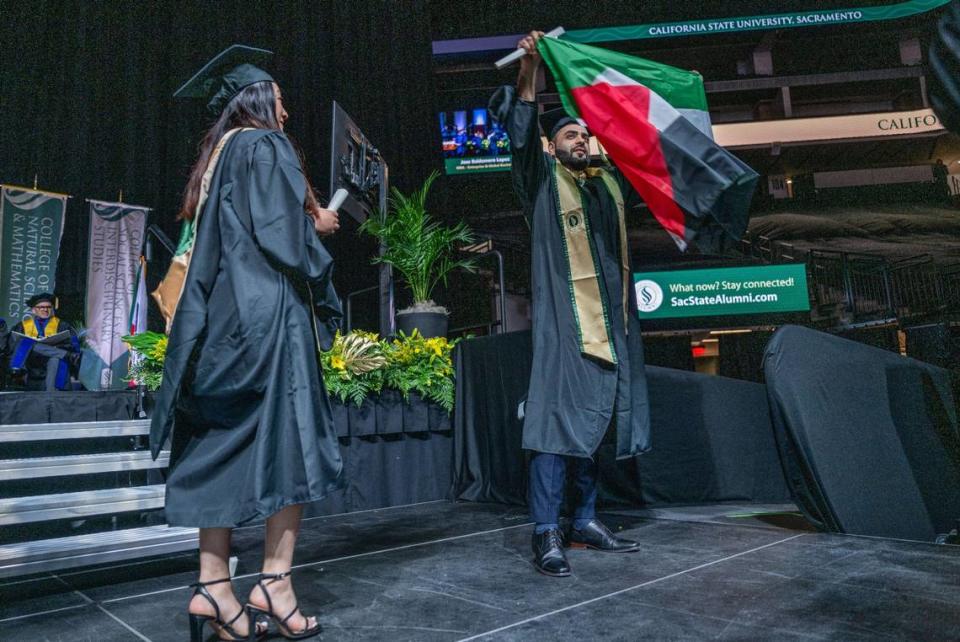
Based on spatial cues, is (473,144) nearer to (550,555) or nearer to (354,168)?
(354,168)

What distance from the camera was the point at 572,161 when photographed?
2264 millimetres

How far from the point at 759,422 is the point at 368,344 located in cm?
227

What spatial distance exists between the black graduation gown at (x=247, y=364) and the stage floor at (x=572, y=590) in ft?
1.30

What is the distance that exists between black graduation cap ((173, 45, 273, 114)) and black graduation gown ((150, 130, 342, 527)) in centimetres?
21

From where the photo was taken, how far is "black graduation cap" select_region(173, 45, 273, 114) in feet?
4.90

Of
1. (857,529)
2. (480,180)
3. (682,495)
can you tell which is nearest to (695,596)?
(857,529)

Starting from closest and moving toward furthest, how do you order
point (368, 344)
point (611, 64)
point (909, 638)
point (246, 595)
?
point (909, 638) < point (246, 595) < point (611, 64) < point (368, 344)

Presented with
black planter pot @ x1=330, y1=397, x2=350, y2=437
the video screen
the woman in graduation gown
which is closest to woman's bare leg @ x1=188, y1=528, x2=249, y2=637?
the woman in graduation gown

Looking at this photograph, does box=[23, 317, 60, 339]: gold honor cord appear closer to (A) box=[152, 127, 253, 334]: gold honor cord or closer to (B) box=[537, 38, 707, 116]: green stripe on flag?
(A) box=[152, 127, 253, 334]: gold honor cord

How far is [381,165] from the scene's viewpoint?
5777 mm

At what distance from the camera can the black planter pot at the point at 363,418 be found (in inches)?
130

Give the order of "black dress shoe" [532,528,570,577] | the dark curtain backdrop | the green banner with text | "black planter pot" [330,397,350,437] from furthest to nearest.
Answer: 1. the green banner with text
2. the dark curtain backdrop
3. "black planter pot" [330,397,350,437]
4. "black dress shoe" [532,528,570,577]

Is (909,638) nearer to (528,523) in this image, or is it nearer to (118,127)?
(528,523)

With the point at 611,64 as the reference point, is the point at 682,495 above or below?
below
